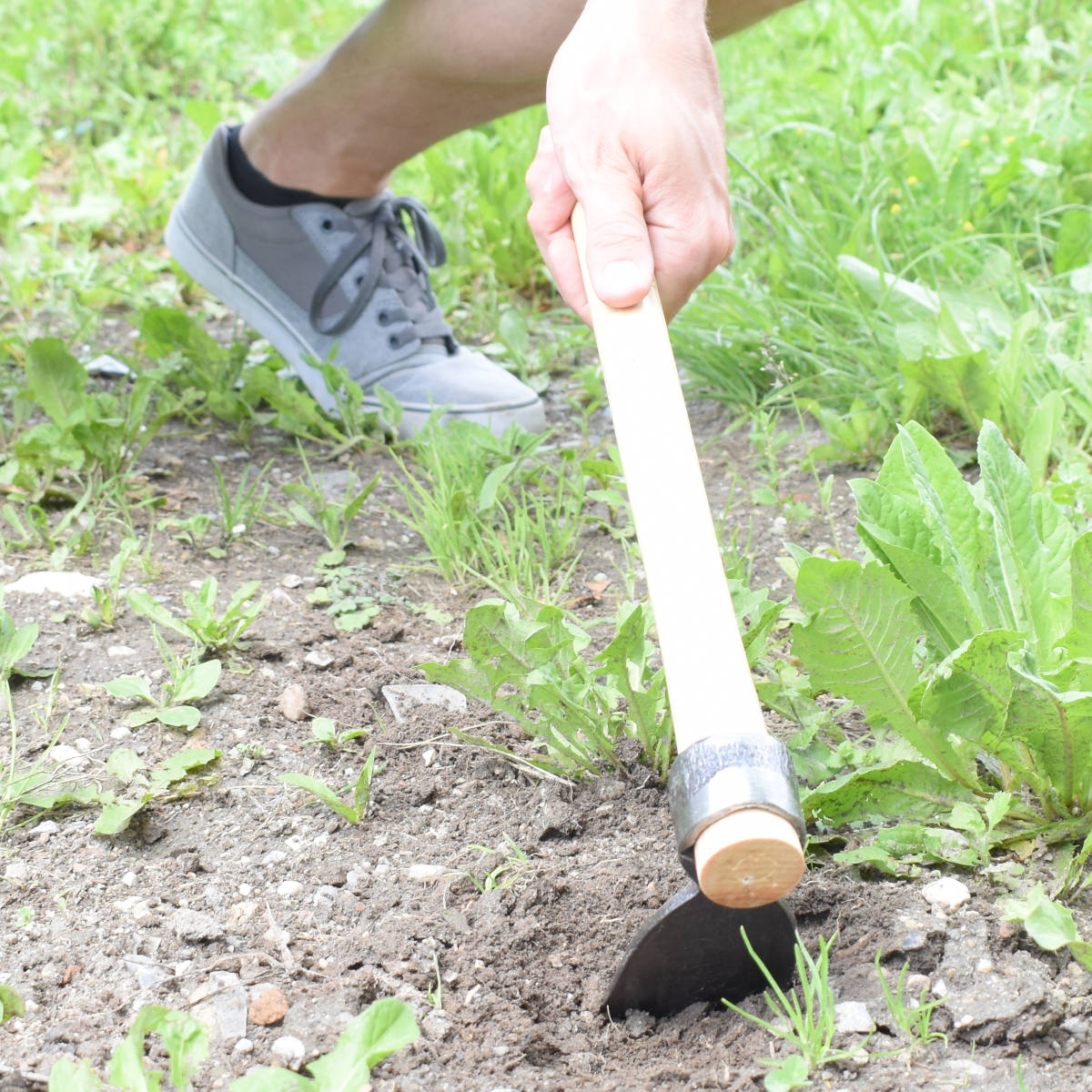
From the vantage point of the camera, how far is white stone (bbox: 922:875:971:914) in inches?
50.5

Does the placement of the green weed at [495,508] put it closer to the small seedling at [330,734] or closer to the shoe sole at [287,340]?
the shoe sole at [287,340]

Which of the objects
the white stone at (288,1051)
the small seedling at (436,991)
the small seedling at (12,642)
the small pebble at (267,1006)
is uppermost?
the small seedling at (12,642)

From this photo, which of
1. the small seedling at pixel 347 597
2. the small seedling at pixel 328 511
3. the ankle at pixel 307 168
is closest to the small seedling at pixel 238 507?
the small seedling at pixel 328 511

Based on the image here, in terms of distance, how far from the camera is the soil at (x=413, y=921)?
45.6 inches

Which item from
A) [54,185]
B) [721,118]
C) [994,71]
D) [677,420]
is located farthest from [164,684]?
[994,71]

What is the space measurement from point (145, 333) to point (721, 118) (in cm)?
155

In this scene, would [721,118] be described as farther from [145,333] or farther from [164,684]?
[145,333]

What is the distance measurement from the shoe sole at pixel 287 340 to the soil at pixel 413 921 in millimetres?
923

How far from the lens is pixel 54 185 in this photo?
418 cm

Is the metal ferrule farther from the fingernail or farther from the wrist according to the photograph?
the wrist

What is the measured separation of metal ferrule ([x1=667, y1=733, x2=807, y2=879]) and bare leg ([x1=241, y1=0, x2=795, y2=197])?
5.40 ft

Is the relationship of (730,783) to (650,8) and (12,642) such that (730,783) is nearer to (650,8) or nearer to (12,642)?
(650,8)

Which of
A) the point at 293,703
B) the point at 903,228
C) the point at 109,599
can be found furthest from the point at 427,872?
the point at 903,228

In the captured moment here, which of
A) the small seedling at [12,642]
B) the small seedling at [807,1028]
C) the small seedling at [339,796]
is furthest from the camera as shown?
the small seedling at [12,642]
